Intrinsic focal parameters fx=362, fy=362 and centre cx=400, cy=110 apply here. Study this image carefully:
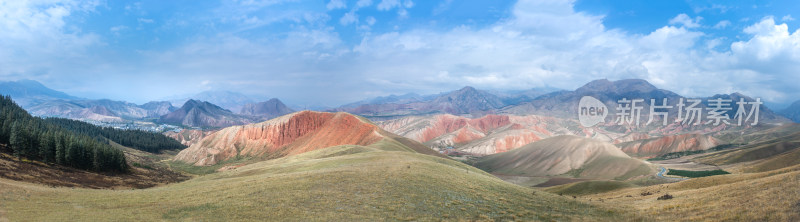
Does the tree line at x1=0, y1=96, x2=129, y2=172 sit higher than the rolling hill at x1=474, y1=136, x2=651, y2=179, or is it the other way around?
the tree line at x1=0, y1=96, x2=129, y2=172

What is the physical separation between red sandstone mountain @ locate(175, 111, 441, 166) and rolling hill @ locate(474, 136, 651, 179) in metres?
45.9

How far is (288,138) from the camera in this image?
188 m

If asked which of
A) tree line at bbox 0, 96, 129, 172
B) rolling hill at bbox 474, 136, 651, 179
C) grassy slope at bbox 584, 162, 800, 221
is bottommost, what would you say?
rolling hill at bbox 474, 136, 651, 179

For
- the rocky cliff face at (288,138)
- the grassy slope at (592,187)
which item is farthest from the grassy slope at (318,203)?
the rocky cliff face at (288,138)

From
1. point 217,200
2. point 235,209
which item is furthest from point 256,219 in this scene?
point 217,200

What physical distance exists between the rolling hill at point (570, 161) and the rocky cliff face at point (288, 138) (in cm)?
6535

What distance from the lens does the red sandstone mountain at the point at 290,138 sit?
165 meters

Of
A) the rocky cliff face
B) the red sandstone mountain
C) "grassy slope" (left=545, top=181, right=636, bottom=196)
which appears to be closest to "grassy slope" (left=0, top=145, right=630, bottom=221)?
"grassy slope" (left=545, top=181, right=636, bottom=196)

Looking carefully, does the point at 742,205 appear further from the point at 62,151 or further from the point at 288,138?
the point at 288,138

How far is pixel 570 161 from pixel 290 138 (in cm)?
13457

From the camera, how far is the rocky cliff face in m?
166

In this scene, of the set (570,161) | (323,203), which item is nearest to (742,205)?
(323,203)

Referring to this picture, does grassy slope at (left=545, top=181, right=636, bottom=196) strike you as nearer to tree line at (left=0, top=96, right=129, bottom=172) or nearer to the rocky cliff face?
tree line at (left=0, top=96, right=129, bottom=172)

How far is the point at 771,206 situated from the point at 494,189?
21442 millimetres
